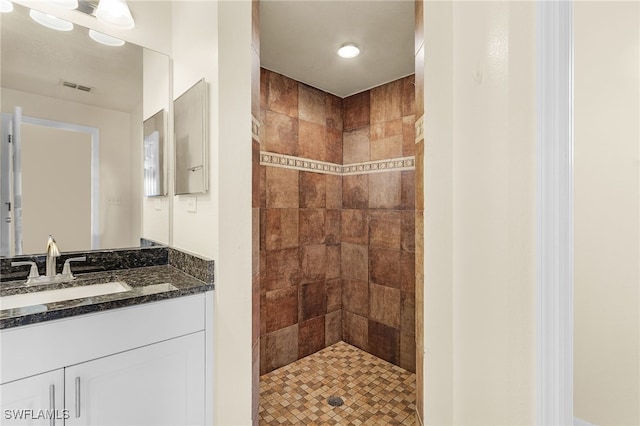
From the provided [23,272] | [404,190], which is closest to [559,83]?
[404,190]

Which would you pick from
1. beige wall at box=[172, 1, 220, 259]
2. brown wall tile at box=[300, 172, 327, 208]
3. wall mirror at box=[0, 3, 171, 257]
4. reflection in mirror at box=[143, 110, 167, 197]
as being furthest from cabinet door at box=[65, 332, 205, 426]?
brown wall tile at box=[300, 172, 327, 208]

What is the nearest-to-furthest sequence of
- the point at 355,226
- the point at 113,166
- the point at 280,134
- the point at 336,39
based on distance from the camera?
the point at 113,166
the point at 336,39
the point at 280,134
the point at 355,226

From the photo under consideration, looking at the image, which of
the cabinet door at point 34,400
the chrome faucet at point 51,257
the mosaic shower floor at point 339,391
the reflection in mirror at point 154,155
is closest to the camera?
the cabinet door at point 34,400

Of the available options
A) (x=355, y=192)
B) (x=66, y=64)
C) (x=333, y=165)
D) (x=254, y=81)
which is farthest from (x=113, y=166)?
(x=355, y=192)

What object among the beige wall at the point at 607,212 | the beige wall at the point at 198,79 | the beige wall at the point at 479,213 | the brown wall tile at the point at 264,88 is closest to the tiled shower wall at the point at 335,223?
the brown wall tile at the point at 264,88

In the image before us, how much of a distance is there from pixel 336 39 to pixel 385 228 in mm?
1475

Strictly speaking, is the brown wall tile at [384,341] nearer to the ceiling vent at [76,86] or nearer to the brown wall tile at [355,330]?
the brown wall tile at [355,330]

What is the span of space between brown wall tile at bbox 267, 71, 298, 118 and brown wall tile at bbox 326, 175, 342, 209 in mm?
660

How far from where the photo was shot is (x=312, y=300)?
2.72 meters

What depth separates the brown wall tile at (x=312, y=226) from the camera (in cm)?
264

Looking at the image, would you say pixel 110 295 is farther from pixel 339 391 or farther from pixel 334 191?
→ pixel 334 191

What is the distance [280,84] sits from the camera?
2498 mm

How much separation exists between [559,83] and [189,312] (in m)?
1.53

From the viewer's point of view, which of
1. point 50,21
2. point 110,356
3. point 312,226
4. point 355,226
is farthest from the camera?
A: point 355,226
